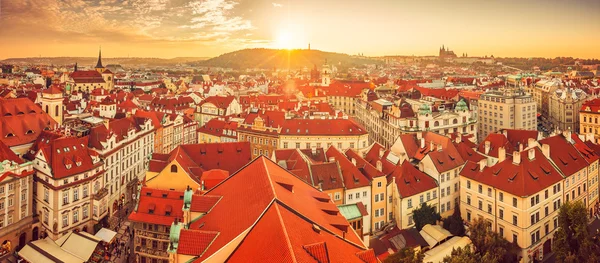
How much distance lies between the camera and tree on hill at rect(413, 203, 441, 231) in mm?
23125

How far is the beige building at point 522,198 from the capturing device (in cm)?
2069

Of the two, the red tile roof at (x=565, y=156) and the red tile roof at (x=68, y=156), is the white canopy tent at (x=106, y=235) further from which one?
the red tile roof at (x=565, y=156)

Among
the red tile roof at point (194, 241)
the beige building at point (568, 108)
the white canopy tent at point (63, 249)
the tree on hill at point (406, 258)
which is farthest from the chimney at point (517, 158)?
the beige building at point (568, 108)

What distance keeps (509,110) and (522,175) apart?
24.3m

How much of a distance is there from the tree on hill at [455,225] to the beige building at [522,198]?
1025mm

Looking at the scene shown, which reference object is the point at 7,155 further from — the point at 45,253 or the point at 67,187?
the point at 45,253

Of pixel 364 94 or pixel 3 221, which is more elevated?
pixel 364 94

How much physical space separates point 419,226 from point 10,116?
24111mm

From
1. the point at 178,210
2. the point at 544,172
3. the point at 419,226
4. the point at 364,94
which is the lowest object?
the point at 419,226

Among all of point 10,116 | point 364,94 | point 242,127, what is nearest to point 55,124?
point 10,116

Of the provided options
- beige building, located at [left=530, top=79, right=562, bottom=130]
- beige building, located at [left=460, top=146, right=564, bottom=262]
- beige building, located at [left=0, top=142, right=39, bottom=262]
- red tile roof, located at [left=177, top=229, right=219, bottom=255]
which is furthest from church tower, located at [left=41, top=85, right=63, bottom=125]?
beige building, located at [left=530, top=79, right=562, bottom=130]

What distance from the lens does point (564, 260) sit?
16.7 metres

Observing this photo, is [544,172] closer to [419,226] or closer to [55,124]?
[419,226]

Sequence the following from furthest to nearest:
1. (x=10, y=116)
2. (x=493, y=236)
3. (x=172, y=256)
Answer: (x=10, y=116), (x=493, y=236), (x=172, y=256)
